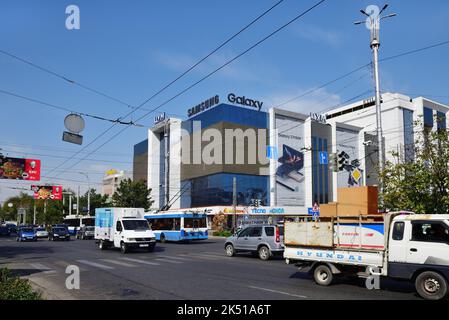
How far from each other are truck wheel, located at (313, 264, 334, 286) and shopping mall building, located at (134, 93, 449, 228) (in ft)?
166

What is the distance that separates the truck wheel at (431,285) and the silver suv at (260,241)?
1156cm

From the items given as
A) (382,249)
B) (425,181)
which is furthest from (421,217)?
(425,181)

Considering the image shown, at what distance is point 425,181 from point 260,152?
56.1 meters

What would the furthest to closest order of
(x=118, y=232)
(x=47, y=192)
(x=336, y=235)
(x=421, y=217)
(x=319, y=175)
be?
1. (x=319, y=175)
2. (x=47, y=192)
3. (x=118, y=232)
4. (x=336, y=235)
5. (x=421, y=217)

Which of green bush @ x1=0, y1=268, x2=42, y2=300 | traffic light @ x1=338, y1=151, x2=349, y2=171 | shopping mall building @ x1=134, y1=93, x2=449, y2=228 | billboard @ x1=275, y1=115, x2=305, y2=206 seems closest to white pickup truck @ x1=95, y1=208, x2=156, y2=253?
traffic light @ x1=338, y1=151, x2=349, y2=171

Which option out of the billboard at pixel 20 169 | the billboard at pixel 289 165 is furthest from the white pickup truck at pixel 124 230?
the billboard at pixel 289 165

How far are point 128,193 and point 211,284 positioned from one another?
183 feet

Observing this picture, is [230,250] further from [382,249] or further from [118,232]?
[382,249]

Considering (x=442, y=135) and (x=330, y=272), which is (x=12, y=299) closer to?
(x=330, y=272)

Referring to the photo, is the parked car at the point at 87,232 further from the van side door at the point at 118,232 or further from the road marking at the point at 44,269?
the road marking at the point at 44,269

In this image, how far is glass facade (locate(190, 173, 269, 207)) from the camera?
69000 millimetres

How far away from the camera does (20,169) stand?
55.2 m
